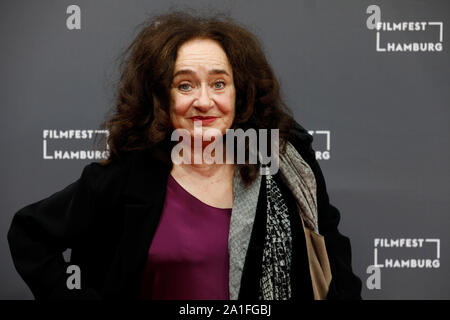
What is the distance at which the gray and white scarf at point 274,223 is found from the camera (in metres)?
1.43

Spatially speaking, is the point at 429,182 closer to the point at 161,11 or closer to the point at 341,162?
the point at 341,162

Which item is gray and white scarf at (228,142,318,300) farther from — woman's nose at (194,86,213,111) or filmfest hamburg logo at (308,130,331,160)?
filmfest hamburg logo at (308,130,331,160)

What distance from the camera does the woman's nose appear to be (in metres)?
1.46

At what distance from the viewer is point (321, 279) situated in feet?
4.92

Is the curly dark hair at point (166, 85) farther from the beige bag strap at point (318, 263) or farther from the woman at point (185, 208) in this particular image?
the beige bag strap at point (318, 263)

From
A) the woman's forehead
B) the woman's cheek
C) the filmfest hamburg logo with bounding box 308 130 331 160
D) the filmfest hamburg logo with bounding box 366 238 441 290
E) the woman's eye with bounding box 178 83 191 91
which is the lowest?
the filmfest hamburg logo with bounding box 366 238 441 290

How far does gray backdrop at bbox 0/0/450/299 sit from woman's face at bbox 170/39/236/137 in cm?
60

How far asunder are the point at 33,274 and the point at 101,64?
34.9 inches

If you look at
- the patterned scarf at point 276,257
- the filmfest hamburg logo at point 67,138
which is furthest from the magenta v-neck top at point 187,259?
the filmfest hamburg logo at point 67,138

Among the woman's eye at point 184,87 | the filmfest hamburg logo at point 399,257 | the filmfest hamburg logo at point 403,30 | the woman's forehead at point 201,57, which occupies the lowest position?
the filmfest hamburg logo at point 399,257

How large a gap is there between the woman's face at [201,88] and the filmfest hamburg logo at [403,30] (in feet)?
2.67
